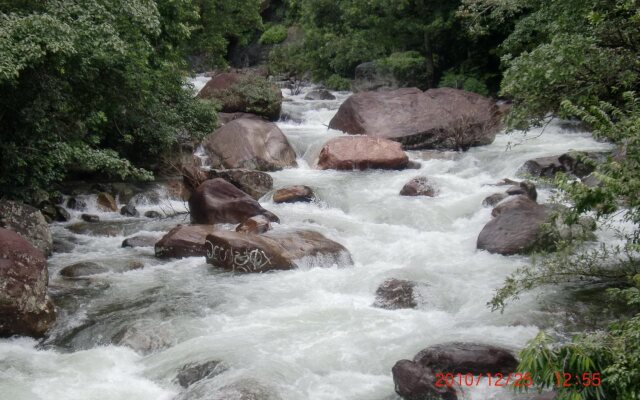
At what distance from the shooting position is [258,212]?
44.5 ft

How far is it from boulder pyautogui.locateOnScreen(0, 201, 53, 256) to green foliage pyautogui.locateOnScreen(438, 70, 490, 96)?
16.6 metres

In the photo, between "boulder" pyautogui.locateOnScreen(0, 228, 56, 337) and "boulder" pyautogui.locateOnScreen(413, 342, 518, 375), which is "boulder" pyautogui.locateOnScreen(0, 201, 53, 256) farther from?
"boulder" pyautogui.locateOnScreen(413, 342, 518, 375)

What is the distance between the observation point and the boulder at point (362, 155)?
56.9ft

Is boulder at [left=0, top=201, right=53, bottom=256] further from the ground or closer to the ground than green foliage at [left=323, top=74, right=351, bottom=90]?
closer to the ground

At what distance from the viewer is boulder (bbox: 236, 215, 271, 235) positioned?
1231cm

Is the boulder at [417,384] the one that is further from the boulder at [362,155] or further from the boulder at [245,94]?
the boulder at [245,94]

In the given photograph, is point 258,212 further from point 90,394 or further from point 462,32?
point 462,32

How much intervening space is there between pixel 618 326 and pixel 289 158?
515 inches

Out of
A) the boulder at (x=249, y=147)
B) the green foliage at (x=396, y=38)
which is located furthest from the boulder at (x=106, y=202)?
the green foliage at (x=396, y=38)

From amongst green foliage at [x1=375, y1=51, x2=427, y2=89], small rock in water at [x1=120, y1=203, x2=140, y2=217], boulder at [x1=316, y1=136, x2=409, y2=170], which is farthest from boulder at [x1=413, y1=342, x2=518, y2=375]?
green foliage at [x1=375, y1=51, x2=427, y2=89]

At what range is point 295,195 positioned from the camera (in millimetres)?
14805

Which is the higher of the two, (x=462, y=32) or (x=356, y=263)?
(x=462, y=32)

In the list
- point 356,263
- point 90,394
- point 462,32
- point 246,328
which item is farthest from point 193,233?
point 462,32

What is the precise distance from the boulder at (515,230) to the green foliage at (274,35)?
28196mm
